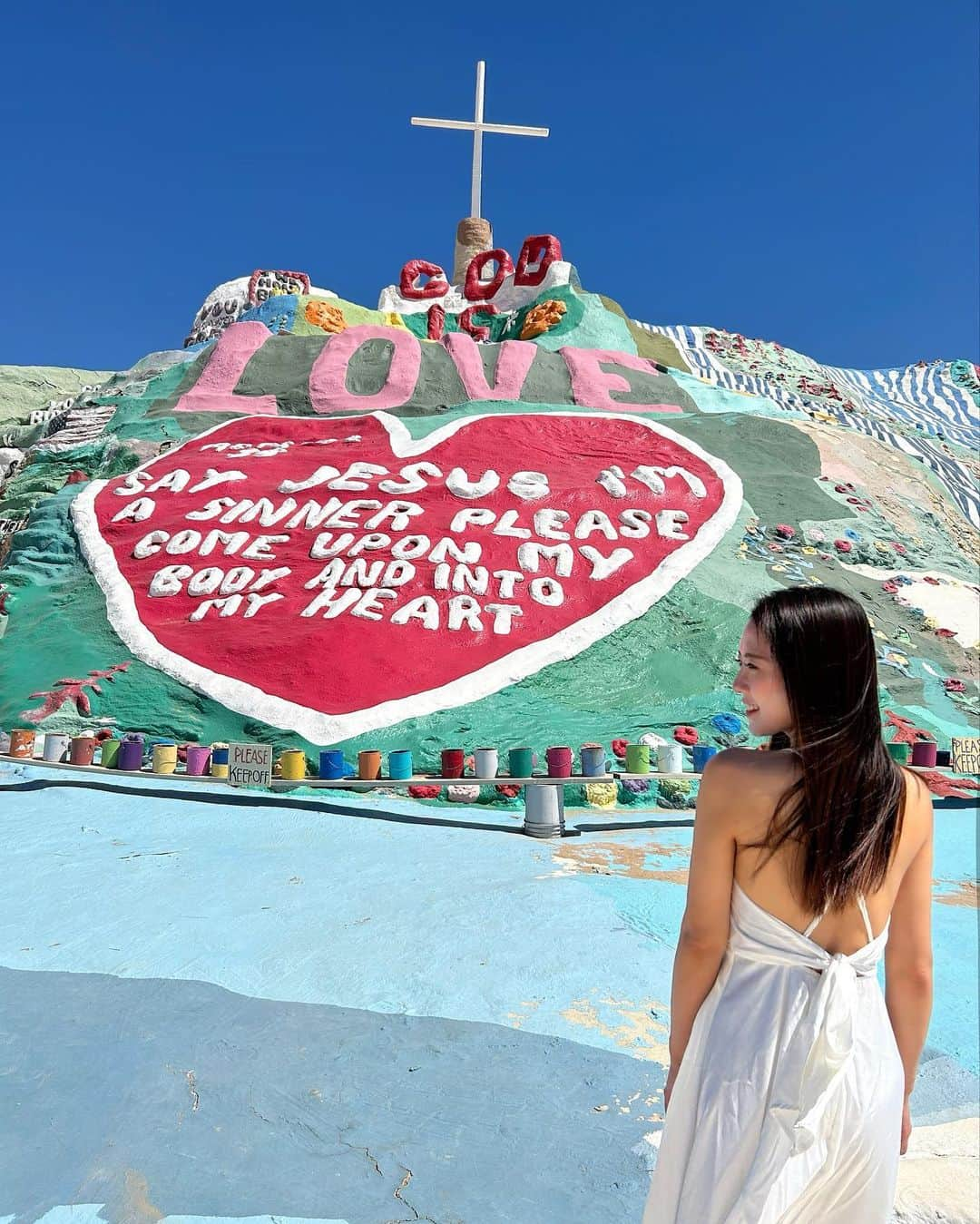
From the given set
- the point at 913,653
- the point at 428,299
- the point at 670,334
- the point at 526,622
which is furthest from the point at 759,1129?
the point at 670,334

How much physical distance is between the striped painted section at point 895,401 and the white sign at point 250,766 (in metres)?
14.5

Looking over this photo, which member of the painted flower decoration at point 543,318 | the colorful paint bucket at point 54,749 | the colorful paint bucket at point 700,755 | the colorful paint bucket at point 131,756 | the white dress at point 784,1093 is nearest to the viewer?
the white dress at point 784,1093

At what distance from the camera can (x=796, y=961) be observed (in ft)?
4.89

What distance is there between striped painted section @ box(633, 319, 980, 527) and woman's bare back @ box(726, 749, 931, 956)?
17204 mm

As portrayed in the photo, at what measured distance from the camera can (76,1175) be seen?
88.7 inches

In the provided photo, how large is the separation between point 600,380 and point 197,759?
994cm

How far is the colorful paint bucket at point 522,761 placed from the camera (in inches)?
272

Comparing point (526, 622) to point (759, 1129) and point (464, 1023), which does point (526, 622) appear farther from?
point (759, 1129)

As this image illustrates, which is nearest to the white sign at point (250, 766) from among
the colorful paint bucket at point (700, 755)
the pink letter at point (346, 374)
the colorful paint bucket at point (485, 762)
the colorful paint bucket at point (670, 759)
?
the colorful paint bucket at point (485, 762)

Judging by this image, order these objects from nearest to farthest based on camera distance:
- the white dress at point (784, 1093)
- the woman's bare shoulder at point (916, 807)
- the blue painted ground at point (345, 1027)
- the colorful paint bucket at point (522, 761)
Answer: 1. the white dress at point (784, 1093)
2. the woman's bare shoulder at point (916, 807)
3. the blue painted ground at point (345, 1027)
4. the colorful paint bucket at point (522, 761)

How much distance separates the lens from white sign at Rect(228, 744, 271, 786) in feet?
21.2

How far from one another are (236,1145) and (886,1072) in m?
1.69

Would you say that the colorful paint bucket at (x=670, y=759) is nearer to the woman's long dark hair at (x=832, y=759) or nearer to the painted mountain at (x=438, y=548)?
the painted mountain at (x=438, y=548)

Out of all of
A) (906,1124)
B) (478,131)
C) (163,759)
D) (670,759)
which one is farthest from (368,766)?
(478,131)
